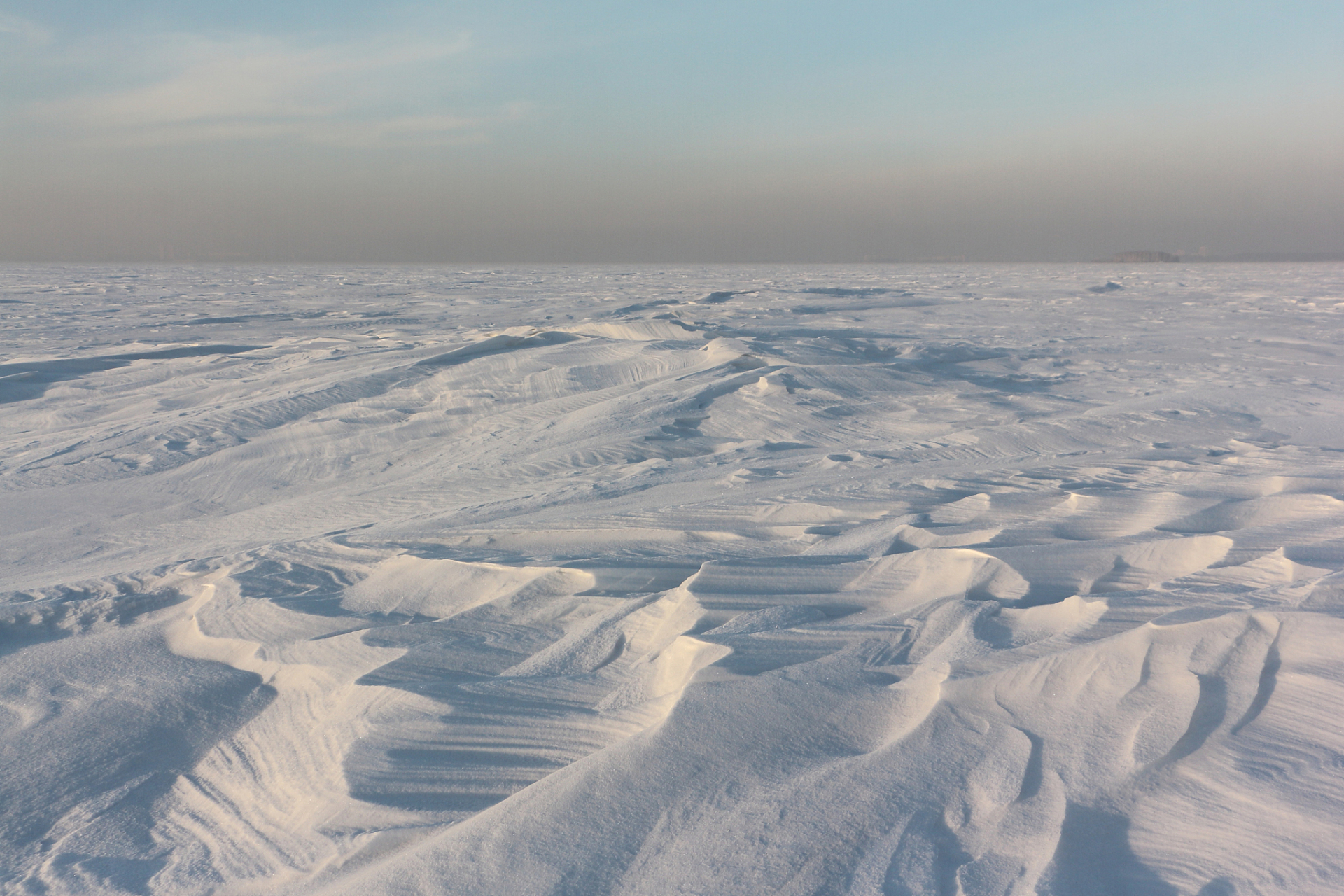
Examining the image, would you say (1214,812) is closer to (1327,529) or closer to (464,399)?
(1327,529)

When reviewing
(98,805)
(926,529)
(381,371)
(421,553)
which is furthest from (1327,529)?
(381,371)

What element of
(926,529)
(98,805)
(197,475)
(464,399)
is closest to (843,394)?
(464,399)

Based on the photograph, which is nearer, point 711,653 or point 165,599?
point 711,653

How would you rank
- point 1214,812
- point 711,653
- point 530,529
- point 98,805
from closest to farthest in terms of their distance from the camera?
point 1214,812, point 98,805, point 711,653, point 530,529

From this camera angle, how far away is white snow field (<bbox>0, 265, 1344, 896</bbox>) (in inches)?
49.2

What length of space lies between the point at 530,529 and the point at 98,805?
144 cm

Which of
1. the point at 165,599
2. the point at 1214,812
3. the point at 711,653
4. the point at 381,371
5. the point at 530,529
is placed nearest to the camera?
the point at 1214,812

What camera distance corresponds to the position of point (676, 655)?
1.78 meters

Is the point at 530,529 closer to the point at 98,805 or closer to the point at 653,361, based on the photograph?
the point at 98,805

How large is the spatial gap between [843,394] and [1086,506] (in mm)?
2566

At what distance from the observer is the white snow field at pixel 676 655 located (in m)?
1.25

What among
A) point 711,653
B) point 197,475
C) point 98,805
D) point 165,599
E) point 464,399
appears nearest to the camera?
point 98,805

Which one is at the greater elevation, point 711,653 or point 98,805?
point 711,653

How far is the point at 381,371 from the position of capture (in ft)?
19.4
